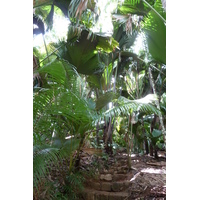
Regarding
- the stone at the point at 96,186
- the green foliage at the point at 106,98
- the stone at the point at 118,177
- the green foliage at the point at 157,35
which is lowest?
the stone at the point at 96,186

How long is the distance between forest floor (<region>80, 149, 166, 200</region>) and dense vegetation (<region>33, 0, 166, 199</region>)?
20 centimetres

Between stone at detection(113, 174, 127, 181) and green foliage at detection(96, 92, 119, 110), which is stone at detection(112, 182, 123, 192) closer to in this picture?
stone at detection(113, 174, 127, 181)

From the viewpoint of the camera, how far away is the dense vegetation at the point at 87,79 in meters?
1.18

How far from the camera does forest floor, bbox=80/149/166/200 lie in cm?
206

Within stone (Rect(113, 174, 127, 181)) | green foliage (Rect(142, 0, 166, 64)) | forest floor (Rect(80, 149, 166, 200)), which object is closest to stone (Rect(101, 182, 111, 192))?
forest floor (Rect(80, 149, 166, 200))

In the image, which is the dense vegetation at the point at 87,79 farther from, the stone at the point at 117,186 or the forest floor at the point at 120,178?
the stone at the point at 117,186

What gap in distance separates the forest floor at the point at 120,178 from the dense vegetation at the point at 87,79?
0.20 m

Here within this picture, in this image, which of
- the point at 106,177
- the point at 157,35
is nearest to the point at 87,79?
the point at 106,177

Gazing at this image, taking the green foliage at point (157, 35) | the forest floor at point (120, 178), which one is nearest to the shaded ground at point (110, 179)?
the forest floor at point (120, 178)

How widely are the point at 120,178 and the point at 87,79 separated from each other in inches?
50.6

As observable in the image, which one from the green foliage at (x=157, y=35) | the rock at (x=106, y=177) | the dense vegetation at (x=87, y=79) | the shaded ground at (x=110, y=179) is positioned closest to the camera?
the dense vegetation at (x=87, y=79)

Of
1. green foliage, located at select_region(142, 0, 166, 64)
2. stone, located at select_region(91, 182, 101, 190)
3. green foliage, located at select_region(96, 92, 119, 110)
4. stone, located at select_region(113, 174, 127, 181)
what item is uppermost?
green foliage, located at select_region(142, 0, 166, 64)

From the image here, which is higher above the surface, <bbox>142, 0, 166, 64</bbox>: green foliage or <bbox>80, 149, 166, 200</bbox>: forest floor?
<bbox>142, 0, 166, 64</bbox>: green foliage

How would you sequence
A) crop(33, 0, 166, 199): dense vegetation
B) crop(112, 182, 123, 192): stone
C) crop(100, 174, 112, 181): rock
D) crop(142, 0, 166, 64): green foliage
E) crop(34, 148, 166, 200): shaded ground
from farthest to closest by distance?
crop(100, 174, 112, 181): rock → crop(112, 182, 123, 192): stone → crop(34, 148, 166, 200): shaded ground → crop(142, 0, 166, 64): green foliage → crop(33, 0, 166, 199): dense vegetation
